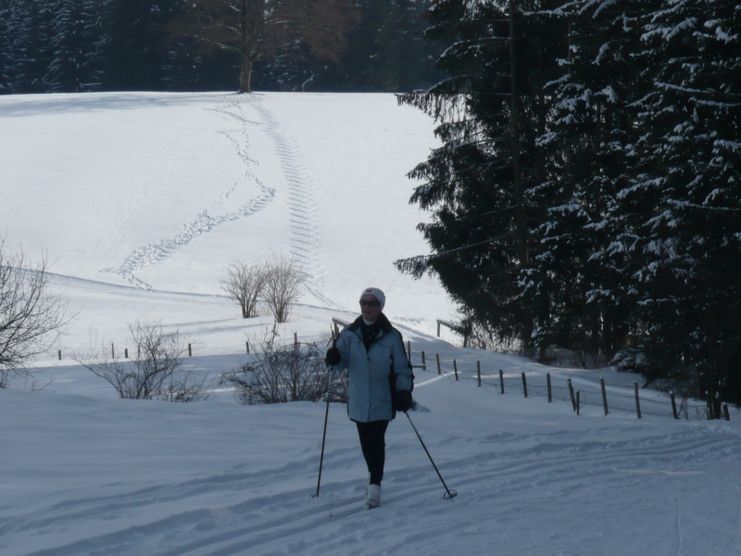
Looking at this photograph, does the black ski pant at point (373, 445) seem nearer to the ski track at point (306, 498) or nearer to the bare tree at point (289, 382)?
the ski track at point (306, 498)

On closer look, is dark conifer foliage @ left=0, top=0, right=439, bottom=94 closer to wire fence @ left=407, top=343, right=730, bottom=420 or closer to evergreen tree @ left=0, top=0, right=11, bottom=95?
evergreen tree @ left=0, top=0, right=11, bottom=95

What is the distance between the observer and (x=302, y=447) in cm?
1140

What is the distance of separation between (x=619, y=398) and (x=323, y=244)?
26716 millimetres

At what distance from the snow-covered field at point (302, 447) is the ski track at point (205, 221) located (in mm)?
210

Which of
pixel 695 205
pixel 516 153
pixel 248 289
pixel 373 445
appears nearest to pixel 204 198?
pixel 248 289

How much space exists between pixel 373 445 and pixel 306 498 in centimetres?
80

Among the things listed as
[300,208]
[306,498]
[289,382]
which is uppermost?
[300,208]

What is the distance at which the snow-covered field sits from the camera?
297 inches

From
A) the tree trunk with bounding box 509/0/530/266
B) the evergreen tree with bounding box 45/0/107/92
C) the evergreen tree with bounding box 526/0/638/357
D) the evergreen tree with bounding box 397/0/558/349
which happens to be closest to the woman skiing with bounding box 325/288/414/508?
the evergreen tree with bounding box 526/0/638/357

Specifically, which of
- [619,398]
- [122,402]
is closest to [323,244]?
[619,398]

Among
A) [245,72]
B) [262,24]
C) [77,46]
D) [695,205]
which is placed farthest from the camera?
[77,46]

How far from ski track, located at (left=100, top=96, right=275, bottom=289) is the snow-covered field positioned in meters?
0.21

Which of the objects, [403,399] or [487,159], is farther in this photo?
[487,159]

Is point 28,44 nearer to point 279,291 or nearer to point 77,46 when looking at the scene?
point 77,46
